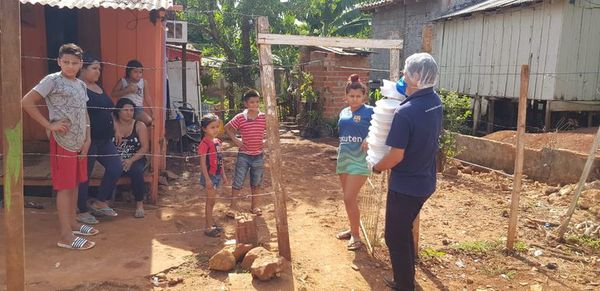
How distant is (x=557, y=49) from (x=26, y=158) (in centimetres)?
924

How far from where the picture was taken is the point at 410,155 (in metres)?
2.98

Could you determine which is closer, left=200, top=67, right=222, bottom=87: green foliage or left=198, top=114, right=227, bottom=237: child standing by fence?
left=198, top=114, right=227, bottom=237: child standing by fence

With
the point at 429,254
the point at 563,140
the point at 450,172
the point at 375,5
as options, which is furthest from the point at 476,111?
the point at 429,254

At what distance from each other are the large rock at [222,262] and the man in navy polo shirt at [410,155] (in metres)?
1.21

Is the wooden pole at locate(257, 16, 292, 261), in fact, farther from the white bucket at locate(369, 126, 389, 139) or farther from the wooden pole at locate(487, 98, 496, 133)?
the wooden pole at locate(487, 98, 496, 133)

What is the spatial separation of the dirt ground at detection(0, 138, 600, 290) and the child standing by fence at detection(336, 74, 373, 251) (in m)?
0.52

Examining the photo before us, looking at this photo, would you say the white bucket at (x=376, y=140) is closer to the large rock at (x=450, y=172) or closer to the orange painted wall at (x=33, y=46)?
the large rock at (x=450, y=172)

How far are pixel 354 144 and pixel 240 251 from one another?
4.25 ft

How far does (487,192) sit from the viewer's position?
6.45 meters

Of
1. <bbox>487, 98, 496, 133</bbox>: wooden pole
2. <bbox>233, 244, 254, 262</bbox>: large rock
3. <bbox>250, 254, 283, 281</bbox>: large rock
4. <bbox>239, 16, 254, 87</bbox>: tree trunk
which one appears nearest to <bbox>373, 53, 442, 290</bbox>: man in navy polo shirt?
<bbox>250, 254, 283, 281</bbox>: large rock

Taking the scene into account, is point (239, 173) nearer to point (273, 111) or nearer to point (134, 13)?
point (273, 111)

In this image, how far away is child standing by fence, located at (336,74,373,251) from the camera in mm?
3996

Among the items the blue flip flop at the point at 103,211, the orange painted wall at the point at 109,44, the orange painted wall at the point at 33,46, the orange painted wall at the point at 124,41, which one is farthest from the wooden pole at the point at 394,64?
the orange painted wall at the point at 33,46

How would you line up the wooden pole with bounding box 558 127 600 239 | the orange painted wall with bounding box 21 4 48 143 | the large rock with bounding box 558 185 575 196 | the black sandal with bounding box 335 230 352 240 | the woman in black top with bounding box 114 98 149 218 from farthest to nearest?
1. the orange painted wall with bounding box 21 4 48 143
2. the large rock with bounding box 558 185 575 196
3. the woman in black top with bounding box 114 98 149 218
4. the black sandal with bounding box 335 230 352 240
5. the wooden pole with bounding box 558 127 600 239
